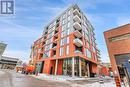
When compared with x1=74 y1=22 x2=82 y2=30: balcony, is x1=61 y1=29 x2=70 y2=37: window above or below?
below

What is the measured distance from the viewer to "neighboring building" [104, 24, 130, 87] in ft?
60.4

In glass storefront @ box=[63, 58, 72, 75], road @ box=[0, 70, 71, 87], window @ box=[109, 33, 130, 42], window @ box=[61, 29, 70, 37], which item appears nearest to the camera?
road @ box=[0, 70, 71, 87]

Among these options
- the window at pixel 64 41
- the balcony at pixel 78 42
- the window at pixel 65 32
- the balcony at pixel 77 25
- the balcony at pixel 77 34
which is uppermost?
the balcony at pixel 77 25

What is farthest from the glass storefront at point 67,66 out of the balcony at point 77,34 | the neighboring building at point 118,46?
the neighboring building at point 118,46

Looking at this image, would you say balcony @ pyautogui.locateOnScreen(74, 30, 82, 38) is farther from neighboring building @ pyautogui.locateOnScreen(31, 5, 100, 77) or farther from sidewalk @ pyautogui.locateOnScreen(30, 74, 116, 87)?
sidewalk @ pyautogui.locateOnScreen(30, 74, 116, 87)

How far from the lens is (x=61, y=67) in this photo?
113 ft

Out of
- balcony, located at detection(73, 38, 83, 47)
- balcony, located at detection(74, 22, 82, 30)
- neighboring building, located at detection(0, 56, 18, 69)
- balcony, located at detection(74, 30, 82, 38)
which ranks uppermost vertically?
balcony, located at detection(74, 22, 82, 30)

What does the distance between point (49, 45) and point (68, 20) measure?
1136 centimetres

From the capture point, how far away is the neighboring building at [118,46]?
1842cm

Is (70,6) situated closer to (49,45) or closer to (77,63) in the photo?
(49,45)

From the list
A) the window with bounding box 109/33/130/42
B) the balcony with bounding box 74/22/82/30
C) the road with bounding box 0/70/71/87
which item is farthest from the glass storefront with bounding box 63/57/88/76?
→ the road with bounding box 0/70/71/87

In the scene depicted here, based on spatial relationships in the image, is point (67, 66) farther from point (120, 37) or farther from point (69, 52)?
point (120, 37)

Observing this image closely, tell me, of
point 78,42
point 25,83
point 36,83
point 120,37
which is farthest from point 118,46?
point 25,83

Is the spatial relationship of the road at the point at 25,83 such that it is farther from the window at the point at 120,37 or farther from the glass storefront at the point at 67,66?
the glass storefront at the point at 67,66
